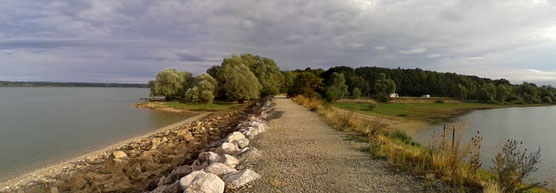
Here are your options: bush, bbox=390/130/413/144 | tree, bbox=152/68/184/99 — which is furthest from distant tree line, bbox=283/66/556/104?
bush, bbox=390/130/413/144

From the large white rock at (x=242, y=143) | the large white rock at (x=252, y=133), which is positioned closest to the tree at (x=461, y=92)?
the large white rock at (x=252, y=133)

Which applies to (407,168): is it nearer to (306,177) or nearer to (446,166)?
(446,166)

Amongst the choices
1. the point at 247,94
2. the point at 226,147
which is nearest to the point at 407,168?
the point at 226,147

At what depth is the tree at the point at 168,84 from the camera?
55.4 metres

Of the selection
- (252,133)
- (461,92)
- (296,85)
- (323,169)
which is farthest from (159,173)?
(461,92)

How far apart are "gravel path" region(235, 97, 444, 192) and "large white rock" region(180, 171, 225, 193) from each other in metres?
0.43

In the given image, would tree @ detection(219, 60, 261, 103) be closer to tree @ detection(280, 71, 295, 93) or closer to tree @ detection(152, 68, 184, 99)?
tree @ detection(152, 68, 184, 99)

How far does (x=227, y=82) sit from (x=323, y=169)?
137 feet

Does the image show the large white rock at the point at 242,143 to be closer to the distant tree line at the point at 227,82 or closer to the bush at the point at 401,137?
the bush at the point at 401,137

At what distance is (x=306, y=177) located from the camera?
5.73m

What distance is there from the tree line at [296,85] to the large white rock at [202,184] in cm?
3557

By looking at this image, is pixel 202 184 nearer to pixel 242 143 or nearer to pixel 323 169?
pixel 323 169

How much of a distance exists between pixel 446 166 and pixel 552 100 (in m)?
119

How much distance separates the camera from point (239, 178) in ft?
18.0
